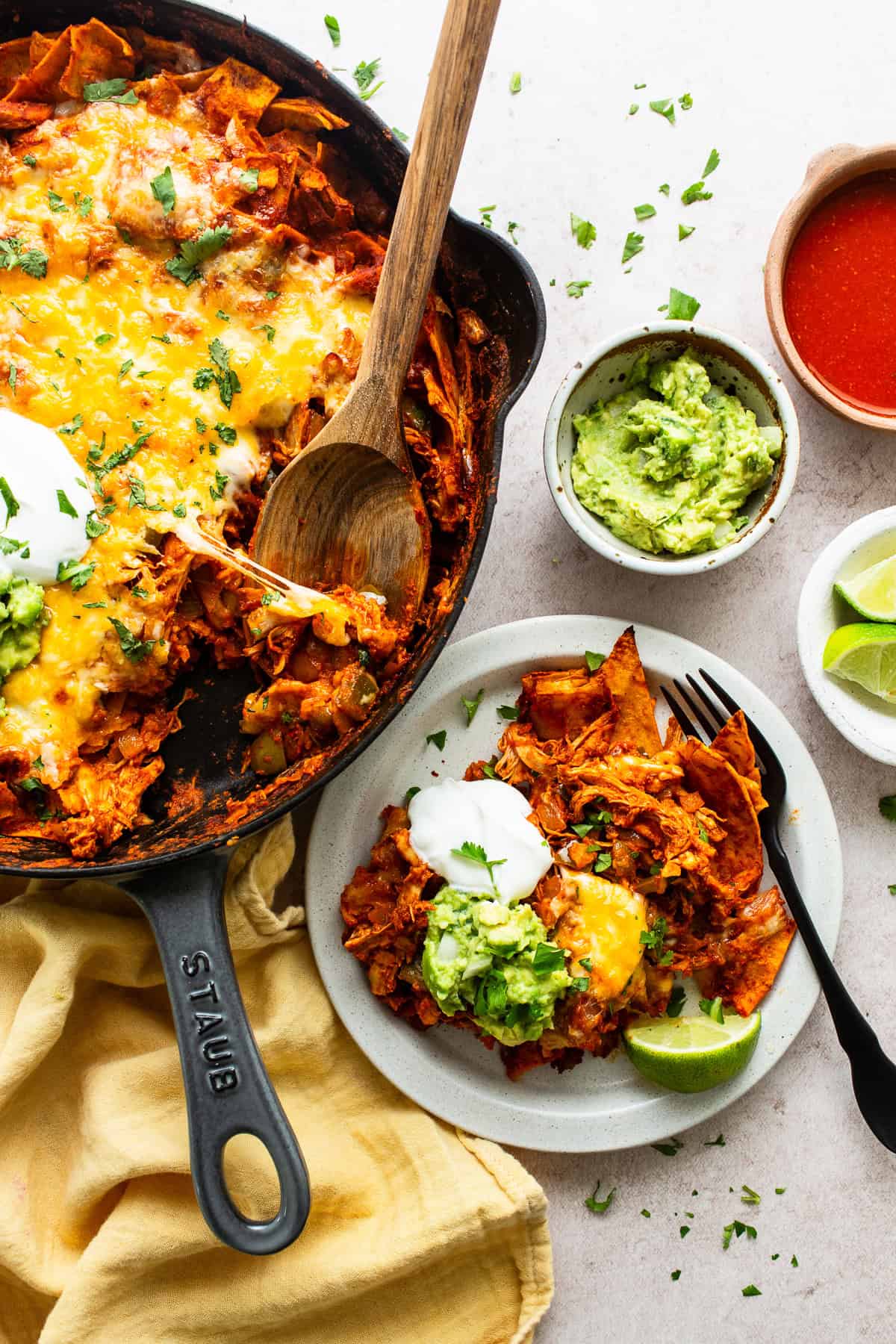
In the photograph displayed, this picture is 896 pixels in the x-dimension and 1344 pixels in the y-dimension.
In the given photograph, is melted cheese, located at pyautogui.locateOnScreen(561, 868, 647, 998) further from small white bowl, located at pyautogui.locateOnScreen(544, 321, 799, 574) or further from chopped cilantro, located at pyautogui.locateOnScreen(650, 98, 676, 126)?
chopped cilantro, located at pyautogui.locateOnScreen(650, 98, 676, 126)

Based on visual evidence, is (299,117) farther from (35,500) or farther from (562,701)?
(562,701)

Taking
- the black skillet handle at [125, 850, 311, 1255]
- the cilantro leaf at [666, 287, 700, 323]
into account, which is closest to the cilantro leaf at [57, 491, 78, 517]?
the black skillet handle at [125, 850, 311, 1255]

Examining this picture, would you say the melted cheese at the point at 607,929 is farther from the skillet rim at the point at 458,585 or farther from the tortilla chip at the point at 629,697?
the skillet rim at the point at 458,585

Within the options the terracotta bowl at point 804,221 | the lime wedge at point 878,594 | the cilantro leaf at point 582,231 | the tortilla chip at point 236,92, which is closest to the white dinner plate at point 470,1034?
the lime wedge at point 878,594

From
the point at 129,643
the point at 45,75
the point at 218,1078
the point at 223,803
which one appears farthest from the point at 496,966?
the point at 45,75

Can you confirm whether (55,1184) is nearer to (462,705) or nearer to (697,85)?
(462,705)
